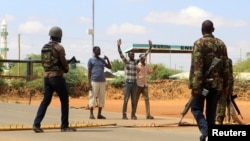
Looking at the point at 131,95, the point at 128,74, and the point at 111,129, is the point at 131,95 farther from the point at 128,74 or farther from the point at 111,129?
the point at 111,129

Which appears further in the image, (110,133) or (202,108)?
(110,133)

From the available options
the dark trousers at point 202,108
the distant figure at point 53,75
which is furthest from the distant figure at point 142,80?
the dark trousers at point 202,108

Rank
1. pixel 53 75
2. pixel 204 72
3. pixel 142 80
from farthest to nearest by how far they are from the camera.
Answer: pixel 142 80 < pixel 53 75 < pixel 204 72

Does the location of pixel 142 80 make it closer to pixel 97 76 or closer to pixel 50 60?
pixel 97 76

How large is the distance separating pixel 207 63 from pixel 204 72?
0.15 m

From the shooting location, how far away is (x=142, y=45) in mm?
63875

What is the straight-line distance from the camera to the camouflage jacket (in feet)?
27.7

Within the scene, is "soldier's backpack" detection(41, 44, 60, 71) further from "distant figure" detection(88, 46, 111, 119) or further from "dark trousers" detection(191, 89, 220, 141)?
"distant figure" detection(88, 46, 111, 119)

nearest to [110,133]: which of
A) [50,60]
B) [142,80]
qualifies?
[50,60]

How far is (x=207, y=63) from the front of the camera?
8.59 meters

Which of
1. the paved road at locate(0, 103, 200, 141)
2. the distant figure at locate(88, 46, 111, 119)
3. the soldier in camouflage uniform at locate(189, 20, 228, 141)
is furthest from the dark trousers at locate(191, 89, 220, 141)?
the distant figure at locate(88, 46, 111, 119)

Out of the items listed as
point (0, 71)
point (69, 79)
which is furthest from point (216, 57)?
point (0, 71)

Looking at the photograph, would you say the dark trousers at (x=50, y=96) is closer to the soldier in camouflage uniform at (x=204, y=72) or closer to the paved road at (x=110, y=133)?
the paved road at (x=110, y=133)

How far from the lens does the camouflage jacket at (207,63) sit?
845 cm
